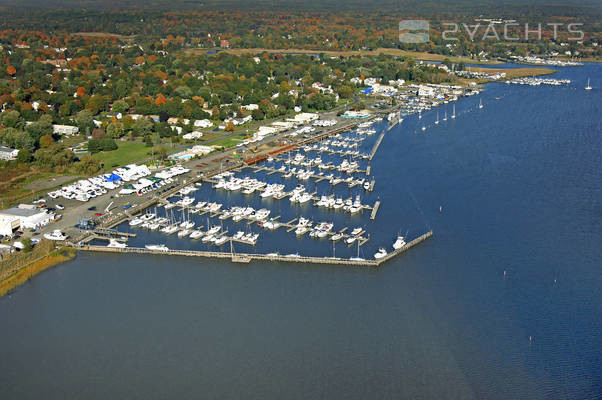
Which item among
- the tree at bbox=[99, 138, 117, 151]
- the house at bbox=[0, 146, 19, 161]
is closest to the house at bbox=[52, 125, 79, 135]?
the tree at bbox=[99, 138, 117, 151]

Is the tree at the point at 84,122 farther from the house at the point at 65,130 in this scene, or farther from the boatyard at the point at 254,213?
the boatyard at the point at 254,213

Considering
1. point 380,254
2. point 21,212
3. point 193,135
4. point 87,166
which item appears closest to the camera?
point 380,254

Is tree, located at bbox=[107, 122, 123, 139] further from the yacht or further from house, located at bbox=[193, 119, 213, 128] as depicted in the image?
the yacht

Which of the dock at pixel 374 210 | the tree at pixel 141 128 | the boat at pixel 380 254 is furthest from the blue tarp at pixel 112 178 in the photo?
the boat at pixel 380 254

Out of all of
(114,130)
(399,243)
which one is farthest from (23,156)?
(399,243)

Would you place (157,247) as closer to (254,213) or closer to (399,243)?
(254,213)

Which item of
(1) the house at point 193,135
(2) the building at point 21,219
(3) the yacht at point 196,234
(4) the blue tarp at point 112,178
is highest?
(1) the house at point 193,135
